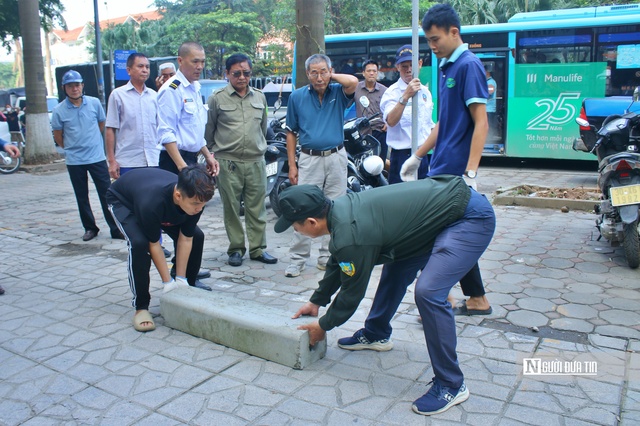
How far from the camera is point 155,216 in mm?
3652

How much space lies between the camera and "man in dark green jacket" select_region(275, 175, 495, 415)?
2670mm

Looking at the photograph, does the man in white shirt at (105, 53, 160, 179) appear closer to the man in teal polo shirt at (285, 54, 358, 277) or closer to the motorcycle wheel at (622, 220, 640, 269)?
the man in teal polo shirt at (285, 54, 358, 277)

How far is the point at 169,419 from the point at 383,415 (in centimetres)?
103

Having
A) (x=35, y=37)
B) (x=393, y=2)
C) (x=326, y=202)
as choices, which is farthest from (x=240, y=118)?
(x=393, y=2)

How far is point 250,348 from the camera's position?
11.4 ft

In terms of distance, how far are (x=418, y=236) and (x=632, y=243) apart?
2.82 meters

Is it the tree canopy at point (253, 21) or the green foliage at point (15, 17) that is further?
the tree canopy at point (253, 21)

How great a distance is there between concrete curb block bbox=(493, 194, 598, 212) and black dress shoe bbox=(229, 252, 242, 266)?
12.6ft

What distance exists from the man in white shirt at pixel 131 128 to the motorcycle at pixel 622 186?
4.15m

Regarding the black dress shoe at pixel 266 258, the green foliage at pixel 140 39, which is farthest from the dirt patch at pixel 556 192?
the green foliage at pixel 140 39

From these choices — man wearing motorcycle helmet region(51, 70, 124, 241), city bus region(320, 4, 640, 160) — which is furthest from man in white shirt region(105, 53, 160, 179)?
city bus region(320, 4, 640, 160)

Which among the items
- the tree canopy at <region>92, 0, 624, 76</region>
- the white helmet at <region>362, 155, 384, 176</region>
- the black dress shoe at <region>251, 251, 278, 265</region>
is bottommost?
the black dress shoe at <region>251, 251, 278, 265</region>

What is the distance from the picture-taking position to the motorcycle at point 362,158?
634 cm

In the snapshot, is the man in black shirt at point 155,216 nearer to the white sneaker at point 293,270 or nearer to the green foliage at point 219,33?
the white sneaker at point 293,270
